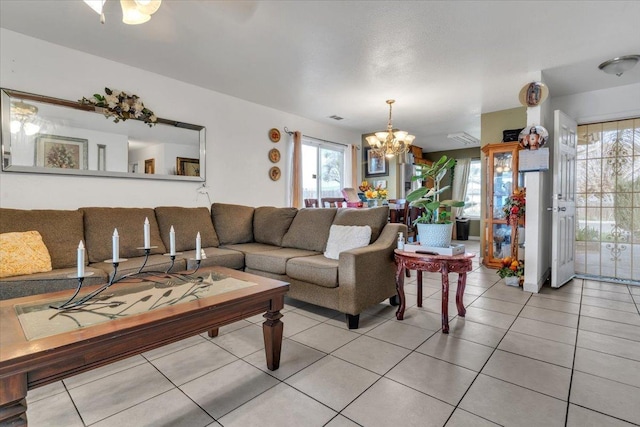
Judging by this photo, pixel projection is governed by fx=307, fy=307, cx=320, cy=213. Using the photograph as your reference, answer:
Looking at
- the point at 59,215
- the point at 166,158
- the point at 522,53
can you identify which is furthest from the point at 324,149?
the point at 59,215

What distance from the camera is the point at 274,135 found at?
15.9ft

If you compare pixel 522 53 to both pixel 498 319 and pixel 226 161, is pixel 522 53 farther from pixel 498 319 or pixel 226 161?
pixel 226 161

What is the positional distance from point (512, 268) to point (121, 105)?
15.6 feet

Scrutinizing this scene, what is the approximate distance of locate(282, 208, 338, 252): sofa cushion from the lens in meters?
3.29

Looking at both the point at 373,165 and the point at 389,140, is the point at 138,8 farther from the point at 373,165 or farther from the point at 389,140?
the point at 373,165

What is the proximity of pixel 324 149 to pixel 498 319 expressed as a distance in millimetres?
4277

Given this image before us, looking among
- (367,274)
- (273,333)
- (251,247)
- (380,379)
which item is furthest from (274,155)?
(380,379)

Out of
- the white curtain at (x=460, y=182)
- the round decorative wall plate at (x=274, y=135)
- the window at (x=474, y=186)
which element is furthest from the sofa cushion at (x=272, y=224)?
the window at (x=474, y=186)

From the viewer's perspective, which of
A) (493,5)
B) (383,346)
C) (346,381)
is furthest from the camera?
(493,5)

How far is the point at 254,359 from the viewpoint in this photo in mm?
1951

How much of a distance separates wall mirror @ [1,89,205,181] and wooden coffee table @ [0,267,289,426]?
1.81m

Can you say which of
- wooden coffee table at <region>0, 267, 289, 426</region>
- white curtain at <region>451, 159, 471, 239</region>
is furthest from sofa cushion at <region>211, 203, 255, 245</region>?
white curtain at <region>451, 159, 471, 239</region>

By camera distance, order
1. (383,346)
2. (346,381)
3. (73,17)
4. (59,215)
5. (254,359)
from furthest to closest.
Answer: (59,215), (73,17), (383,346), (254,359), (346,381)

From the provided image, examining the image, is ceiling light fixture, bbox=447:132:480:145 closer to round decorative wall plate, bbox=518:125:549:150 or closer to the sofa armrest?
round decorative wall plate, bbox=518:125:549:150
